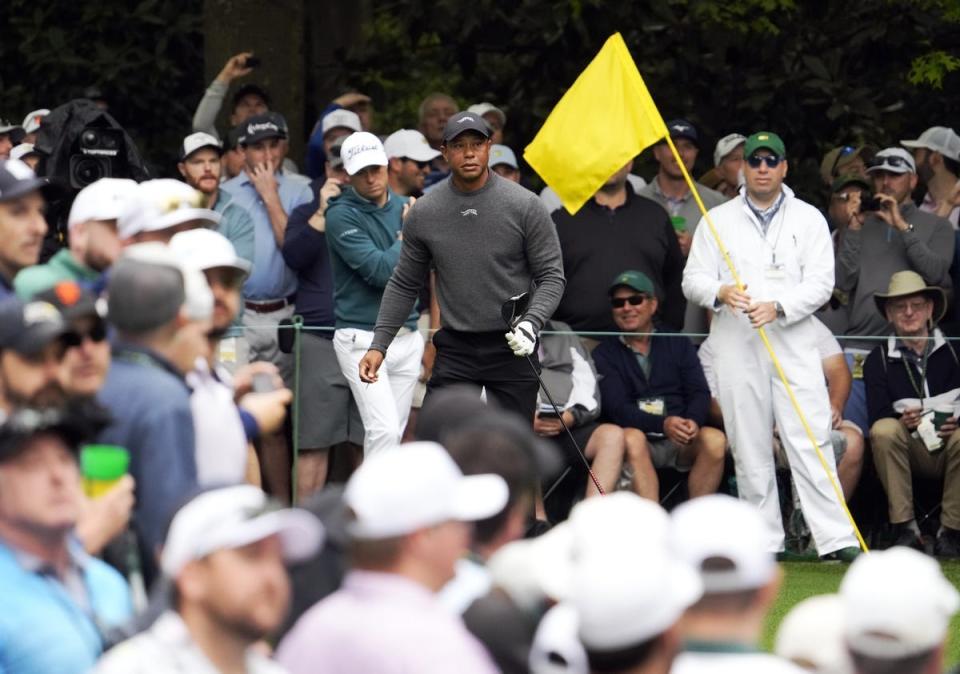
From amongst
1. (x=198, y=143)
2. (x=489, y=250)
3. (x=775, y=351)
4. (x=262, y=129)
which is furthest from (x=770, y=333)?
(x=198, y=143)

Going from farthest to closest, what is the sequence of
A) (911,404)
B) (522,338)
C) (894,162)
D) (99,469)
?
(894,162) → (911,404) → (522,338) → (99,469)

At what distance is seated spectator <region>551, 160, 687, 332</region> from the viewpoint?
42.3 feet

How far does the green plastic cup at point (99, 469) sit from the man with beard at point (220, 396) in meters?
0.38

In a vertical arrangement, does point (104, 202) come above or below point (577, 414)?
above

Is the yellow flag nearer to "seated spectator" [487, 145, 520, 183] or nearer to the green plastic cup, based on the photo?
"seated spectator" [487, 145, 520, 183]

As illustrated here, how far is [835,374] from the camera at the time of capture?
513 inches

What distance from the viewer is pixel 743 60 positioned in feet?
52.4

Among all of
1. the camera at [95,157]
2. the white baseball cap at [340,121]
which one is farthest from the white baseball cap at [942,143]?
the camera at [95,157]

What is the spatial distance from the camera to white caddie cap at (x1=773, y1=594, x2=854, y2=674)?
700cm

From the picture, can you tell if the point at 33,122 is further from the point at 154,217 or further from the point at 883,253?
the point at 154,217

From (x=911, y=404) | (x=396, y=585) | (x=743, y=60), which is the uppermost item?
(x=743, y=60)

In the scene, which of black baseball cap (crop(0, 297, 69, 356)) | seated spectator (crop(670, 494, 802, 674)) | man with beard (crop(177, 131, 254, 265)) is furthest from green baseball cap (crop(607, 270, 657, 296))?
seated spectator (crop(670, 494, 802, 674))

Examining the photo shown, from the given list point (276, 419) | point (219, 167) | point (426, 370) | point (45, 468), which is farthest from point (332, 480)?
point (45, 468)

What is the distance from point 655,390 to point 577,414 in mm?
523
